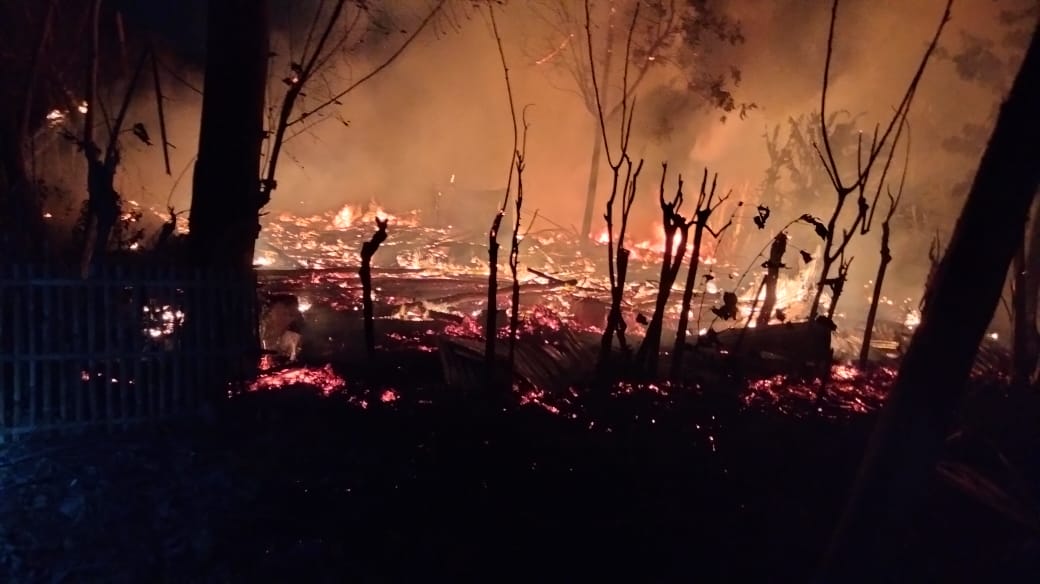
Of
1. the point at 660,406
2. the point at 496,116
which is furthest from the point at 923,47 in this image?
the point at 660,406

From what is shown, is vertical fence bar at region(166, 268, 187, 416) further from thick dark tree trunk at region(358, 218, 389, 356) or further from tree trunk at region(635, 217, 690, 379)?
tree trunk at region(635, 217, 690, 379)

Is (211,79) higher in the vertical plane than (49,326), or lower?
higher

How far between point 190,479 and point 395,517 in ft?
5.36

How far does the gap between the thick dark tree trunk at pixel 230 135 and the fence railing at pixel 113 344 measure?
1055 mm

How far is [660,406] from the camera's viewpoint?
21.9 feet

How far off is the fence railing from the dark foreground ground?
32 centimetres

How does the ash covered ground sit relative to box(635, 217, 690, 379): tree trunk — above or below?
below

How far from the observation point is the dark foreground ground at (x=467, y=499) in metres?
4.36

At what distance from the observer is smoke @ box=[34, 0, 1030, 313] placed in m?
21.6

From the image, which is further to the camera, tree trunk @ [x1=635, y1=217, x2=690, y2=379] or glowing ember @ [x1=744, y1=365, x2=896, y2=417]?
glowing ember @ [x1=744, y1=365, x2=896, y2=417]

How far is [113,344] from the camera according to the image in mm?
5727

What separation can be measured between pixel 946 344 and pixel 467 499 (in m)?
3.25

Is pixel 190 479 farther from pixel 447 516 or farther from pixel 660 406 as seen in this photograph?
pixel 660 406

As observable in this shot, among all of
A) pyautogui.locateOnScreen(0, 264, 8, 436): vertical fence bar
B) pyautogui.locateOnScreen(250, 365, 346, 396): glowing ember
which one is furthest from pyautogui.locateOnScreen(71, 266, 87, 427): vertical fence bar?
pyautogui.locateOnScreen(250, 365, 346, 396): glowing ember
